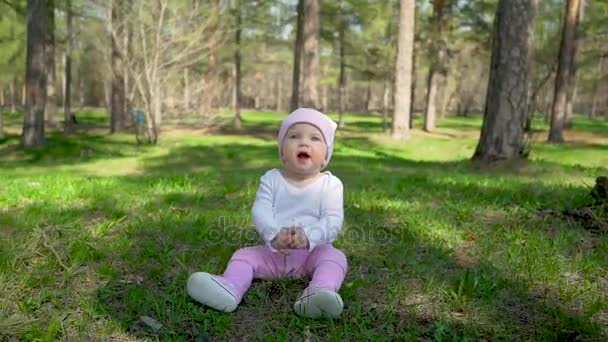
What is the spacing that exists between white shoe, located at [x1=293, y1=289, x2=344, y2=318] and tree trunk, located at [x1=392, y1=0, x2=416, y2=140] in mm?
17647

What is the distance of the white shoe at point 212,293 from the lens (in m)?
2.70

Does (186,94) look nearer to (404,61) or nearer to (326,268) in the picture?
(404,61)

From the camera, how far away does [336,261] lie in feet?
9.78

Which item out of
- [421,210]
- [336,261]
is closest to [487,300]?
[336,261]

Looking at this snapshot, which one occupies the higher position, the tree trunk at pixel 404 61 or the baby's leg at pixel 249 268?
the tree trunk at pixel 404 61

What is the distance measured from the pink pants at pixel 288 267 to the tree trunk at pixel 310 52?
1423 cm

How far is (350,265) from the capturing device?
349 centimetres

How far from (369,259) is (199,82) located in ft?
60.5

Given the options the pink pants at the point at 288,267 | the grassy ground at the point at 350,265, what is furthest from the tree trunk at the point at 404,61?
the pink pants at the point at 288,267

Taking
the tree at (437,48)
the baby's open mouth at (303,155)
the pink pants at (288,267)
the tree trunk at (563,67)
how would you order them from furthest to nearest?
the tree at (437,48), the tree trunk at (563,67), the baby's open mouth at (303,155), the pink pants at (288,267)

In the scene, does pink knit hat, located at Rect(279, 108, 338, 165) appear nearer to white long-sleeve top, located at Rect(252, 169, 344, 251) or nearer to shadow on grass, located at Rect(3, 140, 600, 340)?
white long-sleeve top, located at Rect(252, 169, 344, 251)

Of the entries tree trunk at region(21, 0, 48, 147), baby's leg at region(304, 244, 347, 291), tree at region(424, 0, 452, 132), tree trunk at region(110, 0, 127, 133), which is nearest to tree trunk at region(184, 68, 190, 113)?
tree trunk at region(110, 0, 127, 133)

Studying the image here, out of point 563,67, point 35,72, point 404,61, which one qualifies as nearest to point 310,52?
point 404,61

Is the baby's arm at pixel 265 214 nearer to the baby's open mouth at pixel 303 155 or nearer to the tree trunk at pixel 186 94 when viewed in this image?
the baby's open mouth at pixel 303 155
